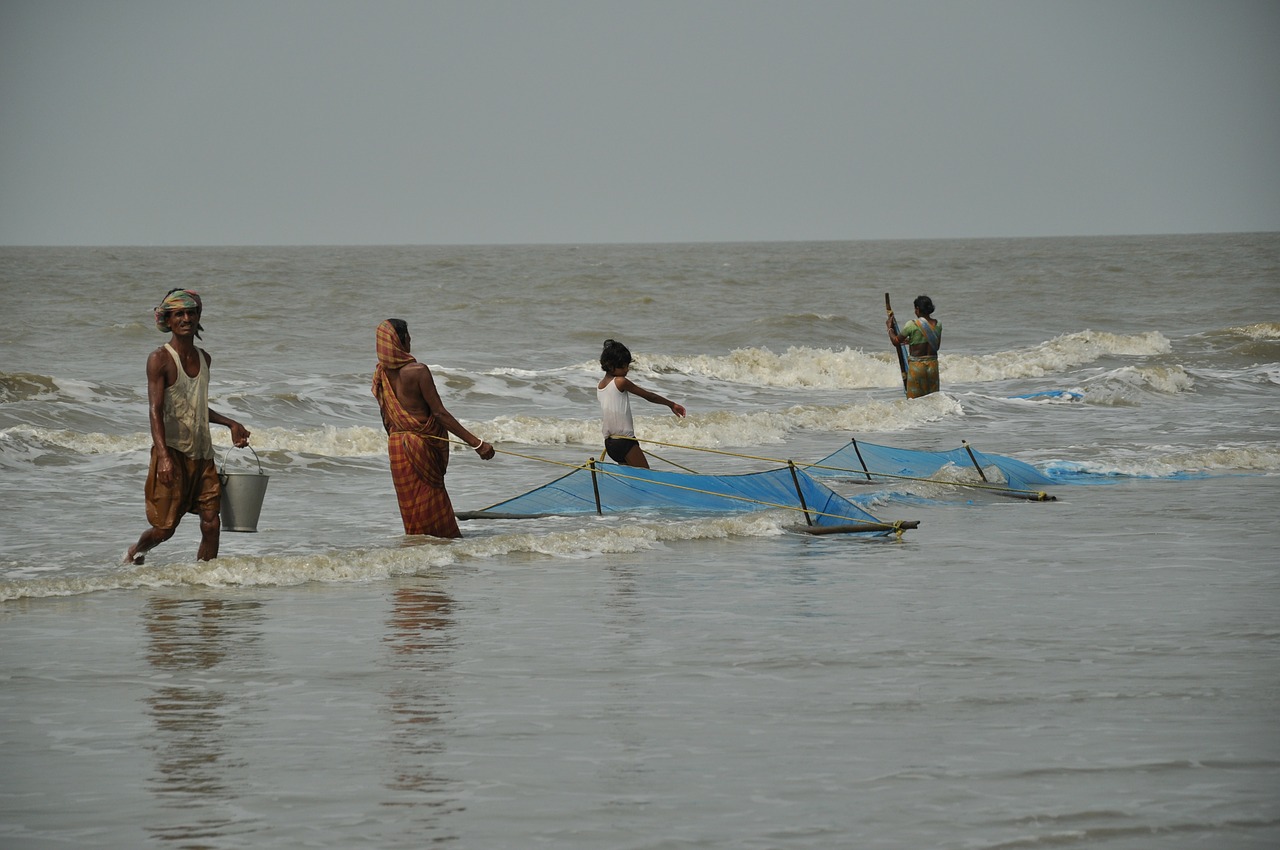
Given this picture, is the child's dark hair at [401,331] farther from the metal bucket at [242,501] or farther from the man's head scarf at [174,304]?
the man's head scarf at [174,304]

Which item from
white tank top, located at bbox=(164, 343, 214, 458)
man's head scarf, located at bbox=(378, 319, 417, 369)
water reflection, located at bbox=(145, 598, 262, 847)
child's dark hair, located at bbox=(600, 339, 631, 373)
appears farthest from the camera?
child's dark hair, located at bbox=(600, 339, 631, 373)

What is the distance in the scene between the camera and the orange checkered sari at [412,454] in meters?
7.61

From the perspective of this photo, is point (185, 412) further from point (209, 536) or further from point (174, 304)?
point (209, 536)

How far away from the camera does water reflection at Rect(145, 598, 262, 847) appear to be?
3668 millimetres

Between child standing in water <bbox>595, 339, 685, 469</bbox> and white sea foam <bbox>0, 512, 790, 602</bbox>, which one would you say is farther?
child standing in water <bbox>595, 339, 685, 469</bbox>

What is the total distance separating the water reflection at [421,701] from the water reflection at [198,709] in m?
0.46

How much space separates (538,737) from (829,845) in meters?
1.18

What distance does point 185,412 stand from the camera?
21.0 feet

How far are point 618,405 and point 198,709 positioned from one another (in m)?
4.70

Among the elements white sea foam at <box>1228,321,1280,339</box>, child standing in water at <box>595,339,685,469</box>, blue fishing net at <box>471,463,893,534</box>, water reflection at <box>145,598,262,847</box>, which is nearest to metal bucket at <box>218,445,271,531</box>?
water reflection at <box>145,598,262,847</box>

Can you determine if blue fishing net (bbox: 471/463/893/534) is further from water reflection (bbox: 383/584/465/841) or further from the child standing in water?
water reflection (bbox: 383/584/465/841)

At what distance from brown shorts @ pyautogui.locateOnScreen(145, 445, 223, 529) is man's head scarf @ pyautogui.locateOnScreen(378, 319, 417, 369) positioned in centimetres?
125

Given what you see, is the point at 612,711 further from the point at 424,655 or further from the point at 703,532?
the point at 703,532

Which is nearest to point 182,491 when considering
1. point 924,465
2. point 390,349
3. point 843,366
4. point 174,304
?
point 174,304
